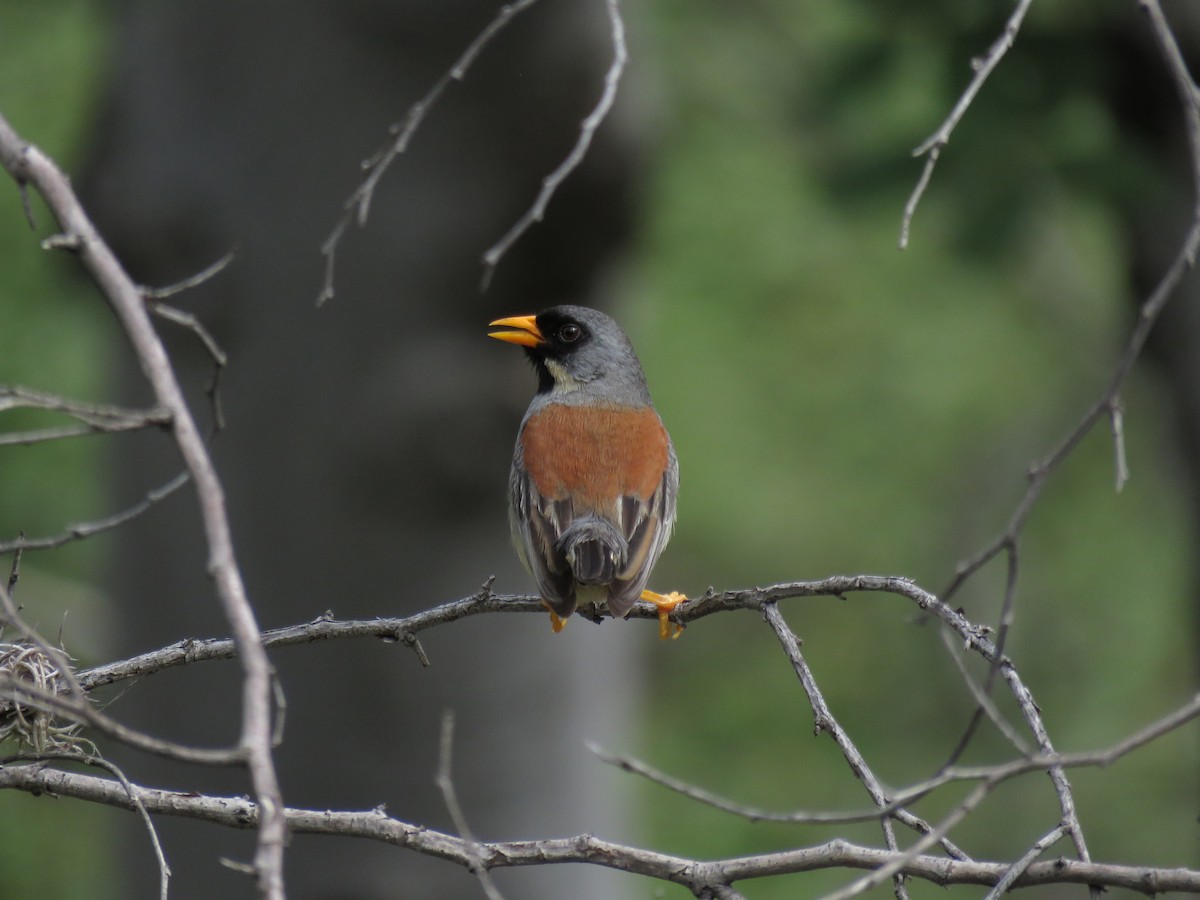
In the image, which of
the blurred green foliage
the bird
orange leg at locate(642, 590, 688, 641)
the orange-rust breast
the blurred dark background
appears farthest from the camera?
the blurred green foliage

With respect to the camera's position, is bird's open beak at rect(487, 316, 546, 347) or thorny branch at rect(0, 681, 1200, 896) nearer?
thorny branch at rect(0, 681, 1200, 896)

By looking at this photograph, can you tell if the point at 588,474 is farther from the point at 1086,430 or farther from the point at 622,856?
the point at 1086,430

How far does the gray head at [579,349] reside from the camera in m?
6.11

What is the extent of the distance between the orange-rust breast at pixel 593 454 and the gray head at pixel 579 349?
488mm

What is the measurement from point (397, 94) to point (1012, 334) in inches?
253

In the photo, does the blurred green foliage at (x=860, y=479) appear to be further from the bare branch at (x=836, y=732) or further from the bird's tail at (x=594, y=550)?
the bare branch at (x=836, y=732)

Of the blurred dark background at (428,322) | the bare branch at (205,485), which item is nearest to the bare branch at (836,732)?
the bare branch at (205,485)

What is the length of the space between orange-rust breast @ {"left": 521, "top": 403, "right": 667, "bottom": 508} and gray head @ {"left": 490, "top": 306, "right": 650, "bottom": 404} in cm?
49

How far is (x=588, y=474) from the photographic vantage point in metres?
5.16

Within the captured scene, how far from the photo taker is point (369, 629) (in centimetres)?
316

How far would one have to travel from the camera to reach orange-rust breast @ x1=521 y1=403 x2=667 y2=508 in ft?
16.8

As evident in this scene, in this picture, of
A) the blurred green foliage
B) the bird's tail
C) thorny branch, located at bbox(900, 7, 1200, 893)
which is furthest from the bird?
the blurred green foliage

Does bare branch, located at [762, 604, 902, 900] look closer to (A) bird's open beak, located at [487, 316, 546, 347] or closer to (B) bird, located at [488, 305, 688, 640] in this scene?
(B) bird, located at [488, 305, 688, 640]

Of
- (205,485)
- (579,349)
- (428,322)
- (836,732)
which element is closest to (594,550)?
(579,349)
